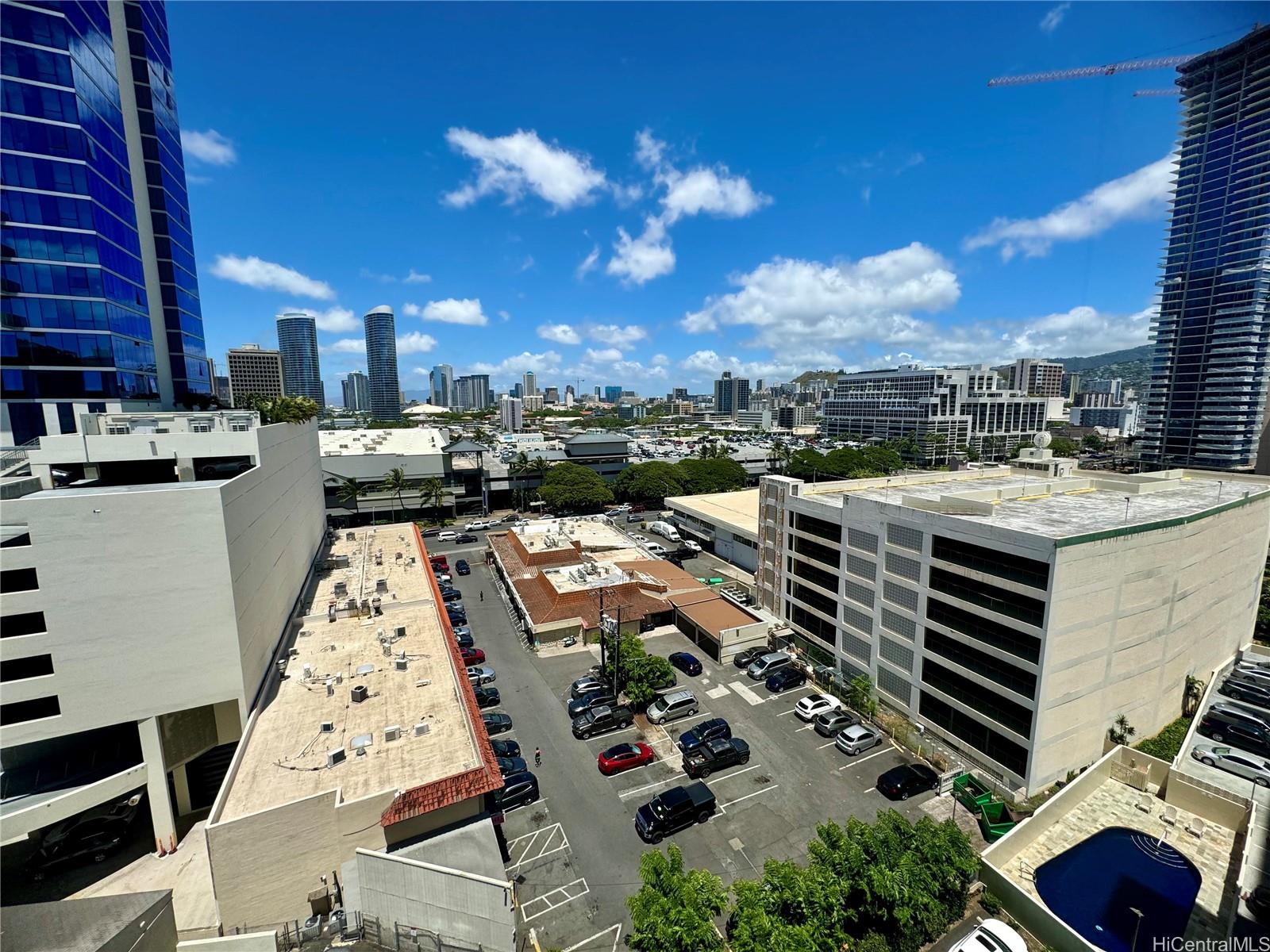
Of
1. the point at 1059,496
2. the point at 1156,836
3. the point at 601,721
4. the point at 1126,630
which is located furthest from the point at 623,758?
the point at 1059,496

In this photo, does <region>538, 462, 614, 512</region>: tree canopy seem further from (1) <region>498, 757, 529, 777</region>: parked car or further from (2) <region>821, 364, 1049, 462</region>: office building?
(2) <region>821, 364, 1049, 462</region>: office building

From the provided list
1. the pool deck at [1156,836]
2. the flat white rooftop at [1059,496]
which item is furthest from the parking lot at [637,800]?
the flat white rooftop at [1059,496]

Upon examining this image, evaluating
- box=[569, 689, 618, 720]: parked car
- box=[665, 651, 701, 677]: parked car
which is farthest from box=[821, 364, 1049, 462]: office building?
box=[569, 689, 618, 720]: parked car

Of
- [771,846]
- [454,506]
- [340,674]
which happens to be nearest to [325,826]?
[340,674]

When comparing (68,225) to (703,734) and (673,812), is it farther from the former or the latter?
(703,734)

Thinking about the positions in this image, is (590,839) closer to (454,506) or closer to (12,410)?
(12,410)

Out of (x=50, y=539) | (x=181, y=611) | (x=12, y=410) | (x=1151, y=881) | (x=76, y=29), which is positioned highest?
(x=76, y=29)
